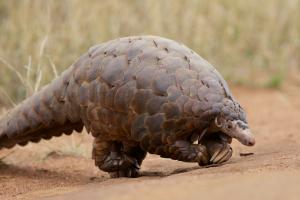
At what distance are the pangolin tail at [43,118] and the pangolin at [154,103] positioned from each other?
0.13 m

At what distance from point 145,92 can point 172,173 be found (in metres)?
0.62

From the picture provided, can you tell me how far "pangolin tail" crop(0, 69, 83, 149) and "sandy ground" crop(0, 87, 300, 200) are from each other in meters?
0.32

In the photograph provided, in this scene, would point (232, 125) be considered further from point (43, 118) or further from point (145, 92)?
point (43, 118)

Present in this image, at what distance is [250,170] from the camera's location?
4180 mm

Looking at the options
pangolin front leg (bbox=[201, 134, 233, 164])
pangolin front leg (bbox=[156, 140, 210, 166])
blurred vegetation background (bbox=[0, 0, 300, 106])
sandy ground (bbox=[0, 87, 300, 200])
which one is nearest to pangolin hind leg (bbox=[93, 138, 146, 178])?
sandy ground (bbox=[0, 87, 300, 200])

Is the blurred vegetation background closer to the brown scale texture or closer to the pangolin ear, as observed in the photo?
the brown scale texture

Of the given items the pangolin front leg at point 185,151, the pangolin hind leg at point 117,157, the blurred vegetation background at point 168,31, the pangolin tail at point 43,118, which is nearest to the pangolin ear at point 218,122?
the pangolin front leg at point 185,151

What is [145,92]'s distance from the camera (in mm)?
4648

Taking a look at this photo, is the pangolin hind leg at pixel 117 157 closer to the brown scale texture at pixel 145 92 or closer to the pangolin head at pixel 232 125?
the brown scale texture at pixel 145 92

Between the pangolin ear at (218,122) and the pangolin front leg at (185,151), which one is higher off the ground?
the pangolin ear at (218,122)

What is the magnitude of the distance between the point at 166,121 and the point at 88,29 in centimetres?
494

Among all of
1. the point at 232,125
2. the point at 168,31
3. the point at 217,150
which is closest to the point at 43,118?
the point at 217,150

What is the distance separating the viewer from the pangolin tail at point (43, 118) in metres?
5.23

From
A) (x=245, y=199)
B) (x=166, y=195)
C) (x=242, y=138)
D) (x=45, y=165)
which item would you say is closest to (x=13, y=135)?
(x=45, y=165)
